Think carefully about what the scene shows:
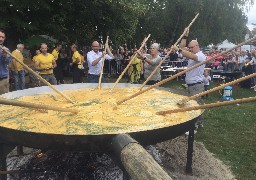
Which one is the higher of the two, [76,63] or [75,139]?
[76,63]

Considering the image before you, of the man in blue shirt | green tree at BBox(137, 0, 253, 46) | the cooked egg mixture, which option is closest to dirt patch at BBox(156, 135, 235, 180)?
the cooked egg mixture

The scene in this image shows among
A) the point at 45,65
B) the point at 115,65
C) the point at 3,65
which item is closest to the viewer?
the point at 3,65

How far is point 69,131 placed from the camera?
9.89 feet

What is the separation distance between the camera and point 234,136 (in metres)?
6.42

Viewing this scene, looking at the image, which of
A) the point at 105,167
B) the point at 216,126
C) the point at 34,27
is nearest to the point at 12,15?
the point at 34,27

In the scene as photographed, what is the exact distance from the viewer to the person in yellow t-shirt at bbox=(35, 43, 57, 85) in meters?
8.86

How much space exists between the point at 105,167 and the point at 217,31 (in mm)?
30330

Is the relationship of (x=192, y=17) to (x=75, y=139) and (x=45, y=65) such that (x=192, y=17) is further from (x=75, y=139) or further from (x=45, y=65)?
(x=75, y=139)

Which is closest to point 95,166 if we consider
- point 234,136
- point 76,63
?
point 234,136

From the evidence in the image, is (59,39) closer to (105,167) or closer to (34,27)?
(34,27)

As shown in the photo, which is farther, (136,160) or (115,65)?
(115,65)

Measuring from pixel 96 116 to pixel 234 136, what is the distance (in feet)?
13.0

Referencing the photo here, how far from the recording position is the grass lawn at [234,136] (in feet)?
16.2

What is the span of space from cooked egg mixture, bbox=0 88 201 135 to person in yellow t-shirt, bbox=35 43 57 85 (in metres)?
4.30
